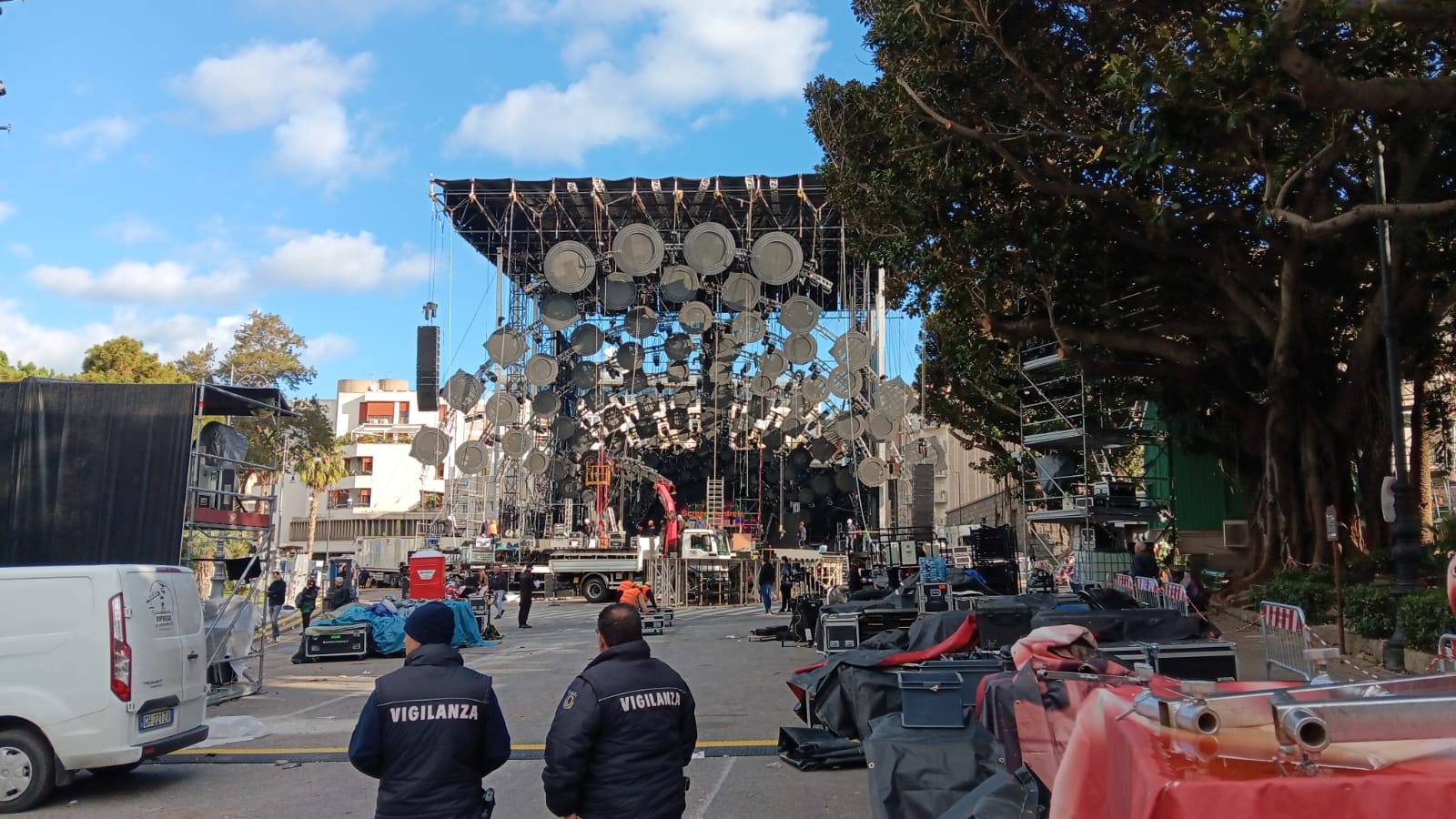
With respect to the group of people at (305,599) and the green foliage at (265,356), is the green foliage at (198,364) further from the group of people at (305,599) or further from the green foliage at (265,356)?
the group of people at (305,599)

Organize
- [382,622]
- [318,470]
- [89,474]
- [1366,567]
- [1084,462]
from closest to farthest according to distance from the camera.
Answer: [89,474]
[1366,567]
[382,622]
[1084,462]
[318,470]

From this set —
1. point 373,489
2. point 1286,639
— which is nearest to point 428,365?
point 1286,639

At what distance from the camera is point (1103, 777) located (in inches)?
94.5

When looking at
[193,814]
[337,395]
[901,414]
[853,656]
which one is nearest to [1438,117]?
[853,656]

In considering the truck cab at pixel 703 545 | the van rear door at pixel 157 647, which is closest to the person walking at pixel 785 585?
the truck cab at pixel 703 545

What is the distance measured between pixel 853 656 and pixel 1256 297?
41.3 ft

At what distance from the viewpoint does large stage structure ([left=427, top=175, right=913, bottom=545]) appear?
3444 centimetres

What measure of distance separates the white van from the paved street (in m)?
0.37

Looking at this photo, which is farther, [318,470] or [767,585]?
[318,470]

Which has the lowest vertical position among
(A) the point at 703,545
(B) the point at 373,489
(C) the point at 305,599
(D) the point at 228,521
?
(C) the point at 305,599

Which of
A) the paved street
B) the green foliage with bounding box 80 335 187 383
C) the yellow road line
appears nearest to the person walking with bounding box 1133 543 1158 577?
the paved street

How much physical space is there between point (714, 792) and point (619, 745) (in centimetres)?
370

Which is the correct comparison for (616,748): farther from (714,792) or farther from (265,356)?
(265,356)

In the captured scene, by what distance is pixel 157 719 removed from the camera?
7805mm
